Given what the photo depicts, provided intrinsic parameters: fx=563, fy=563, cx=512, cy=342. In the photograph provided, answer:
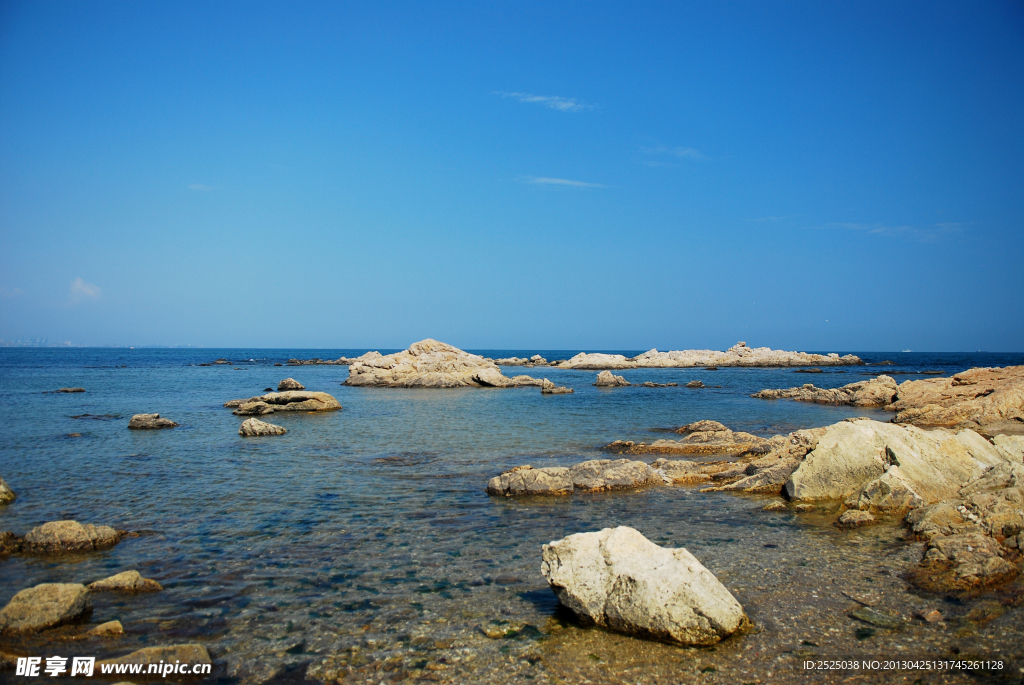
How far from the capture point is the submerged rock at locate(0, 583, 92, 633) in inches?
280

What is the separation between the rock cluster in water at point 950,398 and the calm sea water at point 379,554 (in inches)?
639

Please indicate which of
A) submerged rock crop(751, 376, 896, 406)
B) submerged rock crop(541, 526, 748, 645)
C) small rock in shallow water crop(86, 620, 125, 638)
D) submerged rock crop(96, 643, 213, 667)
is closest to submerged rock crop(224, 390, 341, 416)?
small rock in shallow water crop(86, 620, 125, 638)

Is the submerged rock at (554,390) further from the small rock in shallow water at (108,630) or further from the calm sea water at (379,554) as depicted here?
the small rock in shallow water at (108,630)

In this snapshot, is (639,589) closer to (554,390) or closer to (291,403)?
(291,403)

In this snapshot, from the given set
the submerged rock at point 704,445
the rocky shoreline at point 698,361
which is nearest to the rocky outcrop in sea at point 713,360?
the rocky shoreline at point 698,361

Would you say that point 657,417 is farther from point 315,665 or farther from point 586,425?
point 315,665

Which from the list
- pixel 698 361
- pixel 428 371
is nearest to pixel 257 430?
pixel 428 371

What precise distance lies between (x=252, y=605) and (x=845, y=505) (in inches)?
485

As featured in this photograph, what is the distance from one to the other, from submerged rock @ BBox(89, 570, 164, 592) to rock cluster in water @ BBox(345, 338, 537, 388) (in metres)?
49.5

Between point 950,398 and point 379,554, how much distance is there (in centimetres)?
3348

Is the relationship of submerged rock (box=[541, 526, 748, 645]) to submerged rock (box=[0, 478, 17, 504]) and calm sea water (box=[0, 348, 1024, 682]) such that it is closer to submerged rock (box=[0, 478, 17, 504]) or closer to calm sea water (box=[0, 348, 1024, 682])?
calm sea water (box=[0, 348, 1024, 682])

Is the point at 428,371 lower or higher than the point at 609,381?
higher

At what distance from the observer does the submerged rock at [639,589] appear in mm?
6781

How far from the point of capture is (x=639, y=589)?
7070 mm
